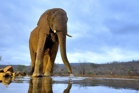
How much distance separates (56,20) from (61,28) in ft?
2.06

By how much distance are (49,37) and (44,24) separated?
780 mm

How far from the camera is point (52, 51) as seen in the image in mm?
15562

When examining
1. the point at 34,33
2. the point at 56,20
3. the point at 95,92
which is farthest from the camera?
the point at 34,33

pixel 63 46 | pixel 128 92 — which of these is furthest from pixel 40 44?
pixel 128 92

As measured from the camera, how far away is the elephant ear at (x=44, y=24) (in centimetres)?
1455

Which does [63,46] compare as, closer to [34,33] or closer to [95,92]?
[34,33]

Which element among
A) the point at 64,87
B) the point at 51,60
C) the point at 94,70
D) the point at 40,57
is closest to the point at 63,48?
the point at 40,57

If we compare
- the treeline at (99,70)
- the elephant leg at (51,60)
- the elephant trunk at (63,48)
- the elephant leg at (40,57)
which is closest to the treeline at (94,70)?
the treeline at (99,70)

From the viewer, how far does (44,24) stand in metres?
14.8

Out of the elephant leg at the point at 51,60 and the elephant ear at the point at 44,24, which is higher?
the elephant ear at the point at 44,24

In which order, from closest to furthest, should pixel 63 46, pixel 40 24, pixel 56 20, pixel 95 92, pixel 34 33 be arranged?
pixel 95 92 < pixel 63 46 < pixel 56 20 < pixel 40 24 < pixel 34 33

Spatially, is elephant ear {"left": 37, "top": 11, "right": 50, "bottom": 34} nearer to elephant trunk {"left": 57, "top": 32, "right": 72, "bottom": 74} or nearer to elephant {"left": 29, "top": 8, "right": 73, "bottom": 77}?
elephant {"left": 29, "top": 8, "right": 73, "bottom": 77}

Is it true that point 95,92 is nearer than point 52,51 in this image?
Yes

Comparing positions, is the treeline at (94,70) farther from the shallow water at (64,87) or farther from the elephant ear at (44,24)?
the shallow water at (64,87)
